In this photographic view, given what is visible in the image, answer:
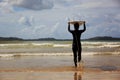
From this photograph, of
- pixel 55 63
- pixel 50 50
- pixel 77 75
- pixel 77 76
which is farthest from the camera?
pixel 50 50

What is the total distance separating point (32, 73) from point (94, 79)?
3.34 meters

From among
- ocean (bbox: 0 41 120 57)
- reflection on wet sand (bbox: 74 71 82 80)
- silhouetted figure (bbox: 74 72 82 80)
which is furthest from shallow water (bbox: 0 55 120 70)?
ocean (bbox: 0 41 120 57)

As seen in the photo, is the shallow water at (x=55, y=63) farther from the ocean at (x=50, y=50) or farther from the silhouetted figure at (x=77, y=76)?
the ocean at (x=50, y=50)

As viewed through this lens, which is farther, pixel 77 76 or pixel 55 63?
pixel 55 63

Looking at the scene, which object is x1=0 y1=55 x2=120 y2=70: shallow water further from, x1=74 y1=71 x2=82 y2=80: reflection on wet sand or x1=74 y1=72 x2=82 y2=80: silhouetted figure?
x1=74 y1=72 x2=82 y2=80: silhouetted figure

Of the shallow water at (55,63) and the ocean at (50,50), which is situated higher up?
the shallow water at (55,63)

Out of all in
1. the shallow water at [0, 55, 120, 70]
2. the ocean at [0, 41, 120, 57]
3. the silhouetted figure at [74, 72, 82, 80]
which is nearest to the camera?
the silhouetted figure at [74, 72, 82, 80]

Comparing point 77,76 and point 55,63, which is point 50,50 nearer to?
point 55,63

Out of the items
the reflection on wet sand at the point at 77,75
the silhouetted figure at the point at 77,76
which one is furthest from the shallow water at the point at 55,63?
the silhouetted figure at the point at 77,76

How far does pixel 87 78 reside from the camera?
51.3 ft

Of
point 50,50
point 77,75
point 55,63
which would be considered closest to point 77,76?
point 77,75

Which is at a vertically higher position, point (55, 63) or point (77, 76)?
point (77, 76)

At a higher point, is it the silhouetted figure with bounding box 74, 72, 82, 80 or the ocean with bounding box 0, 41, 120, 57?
the silhouetted figure with bounding box 74, 72, 82, 80

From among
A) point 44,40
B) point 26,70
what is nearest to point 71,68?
point 26,70
